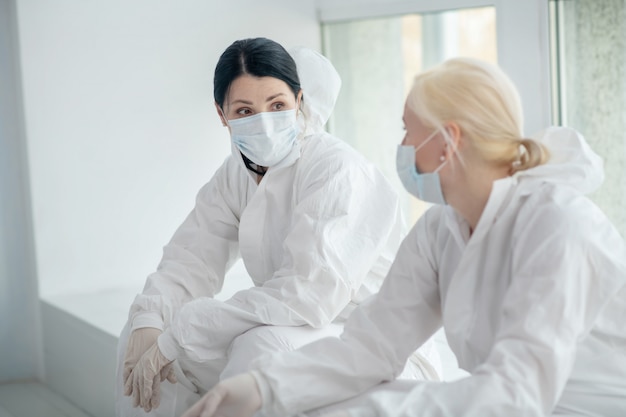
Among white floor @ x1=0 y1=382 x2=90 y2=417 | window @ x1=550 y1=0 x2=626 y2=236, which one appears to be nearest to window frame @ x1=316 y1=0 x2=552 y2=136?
window @ x1=550 y1=0 x2=626 y2=236

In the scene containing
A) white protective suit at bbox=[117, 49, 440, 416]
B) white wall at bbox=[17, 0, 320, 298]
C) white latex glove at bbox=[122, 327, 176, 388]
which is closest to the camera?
white protective suit at bbox=[117, 49, 440, 416]

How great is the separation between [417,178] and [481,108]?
182mm

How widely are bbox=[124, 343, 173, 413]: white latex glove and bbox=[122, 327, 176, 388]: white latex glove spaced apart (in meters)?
0.05

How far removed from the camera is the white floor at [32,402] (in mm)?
3217

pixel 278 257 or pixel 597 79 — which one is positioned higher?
pixel 597 79

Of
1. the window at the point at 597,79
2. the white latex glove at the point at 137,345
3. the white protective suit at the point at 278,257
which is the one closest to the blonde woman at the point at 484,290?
the white protective suit at the point at 278,257

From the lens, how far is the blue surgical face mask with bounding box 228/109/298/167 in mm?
2219

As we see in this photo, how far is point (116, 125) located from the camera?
3598 mm

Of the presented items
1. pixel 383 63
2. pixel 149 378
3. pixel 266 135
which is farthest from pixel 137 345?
pixel 383 63

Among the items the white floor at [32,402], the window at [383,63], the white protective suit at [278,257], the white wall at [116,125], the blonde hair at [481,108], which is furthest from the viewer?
the window at [383,63]

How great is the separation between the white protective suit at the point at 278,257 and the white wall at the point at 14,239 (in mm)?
1306

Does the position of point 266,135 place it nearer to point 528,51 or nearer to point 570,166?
point 570,166

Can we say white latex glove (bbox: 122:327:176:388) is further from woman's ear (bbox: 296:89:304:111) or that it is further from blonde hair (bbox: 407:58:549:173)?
blonde hair (bbox: 407:58:549:173)

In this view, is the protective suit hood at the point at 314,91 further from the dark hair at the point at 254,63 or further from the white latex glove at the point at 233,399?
the white latex glove at the point at 233,399
